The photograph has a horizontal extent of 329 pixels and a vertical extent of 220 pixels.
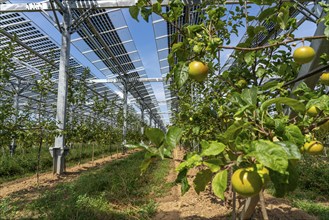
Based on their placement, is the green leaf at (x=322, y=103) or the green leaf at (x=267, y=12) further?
the green leaf at (x=267, y=12)

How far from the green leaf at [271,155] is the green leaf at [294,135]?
189 mm

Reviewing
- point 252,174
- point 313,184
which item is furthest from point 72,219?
point 313,184

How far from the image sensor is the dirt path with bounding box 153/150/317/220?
3666 millimetres

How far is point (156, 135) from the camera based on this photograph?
0.96m

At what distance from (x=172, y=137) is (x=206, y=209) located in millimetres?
3529

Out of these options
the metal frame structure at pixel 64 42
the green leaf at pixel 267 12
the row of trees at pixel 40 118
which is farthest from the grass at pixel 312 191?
the metal frame structure at pixel 64 42

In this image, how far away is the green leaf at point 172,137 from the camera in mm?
968

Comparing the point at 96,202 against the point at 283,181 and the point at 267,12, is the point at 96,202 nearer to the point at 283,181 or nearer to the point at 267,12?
the point at 267,12

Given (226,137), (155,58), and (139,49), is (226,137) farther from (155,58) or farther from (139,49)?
(155,58)

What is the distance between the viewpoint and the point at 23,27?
9828mm

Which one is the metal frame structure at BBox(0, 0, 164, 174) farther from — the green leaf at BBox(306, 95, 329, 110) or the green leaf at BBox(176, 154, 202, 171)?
the green leaf at BBox(306, 95, 329, 110)

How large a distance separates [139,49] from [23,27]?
477 centimetres

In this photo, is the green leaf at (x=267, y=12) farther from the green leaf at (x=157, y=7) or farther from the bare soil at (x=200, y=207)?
the bare soil at (x=200, y=207)

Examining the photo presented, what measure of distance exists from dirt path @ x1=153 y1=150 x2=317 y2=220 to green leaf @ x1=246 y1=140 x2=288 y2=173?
122 inches
